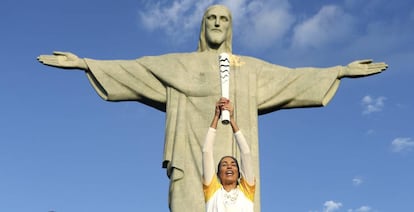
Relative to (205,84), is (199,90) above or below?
below

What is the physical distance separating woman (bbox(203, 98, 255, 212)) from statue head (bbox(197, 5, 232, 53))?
20.2ft

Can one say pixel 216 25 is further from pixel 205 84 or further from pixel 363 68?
pixel 363 68

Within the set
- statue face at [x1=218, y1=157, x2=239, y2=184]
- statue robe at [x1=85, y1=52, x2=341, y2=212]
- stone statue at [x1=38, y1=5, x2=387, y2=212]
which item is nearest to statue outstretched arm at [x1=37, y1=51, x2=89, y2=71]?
stone statue at [x1=38, y1=5, x2=387, y2=212]

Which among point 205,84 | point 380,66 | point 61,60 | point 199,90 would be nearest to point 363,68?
point 380,66

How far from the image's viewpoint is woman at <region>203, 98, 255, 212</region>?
20.7ft

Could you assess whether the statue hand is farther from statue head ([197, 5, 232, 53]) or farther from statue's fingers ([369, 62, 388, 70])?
statue head ([197, 5, 232, 53])

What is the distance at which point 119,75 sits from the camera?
12.3 meters

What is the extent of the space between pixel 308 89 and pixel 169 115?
2500mm

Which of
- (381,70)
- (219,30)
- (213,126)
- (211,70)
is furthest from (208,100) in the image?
(213,126)

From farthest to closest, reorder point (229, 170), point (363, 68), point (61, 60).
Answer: point (363, 68) < point (61, 60) < point (229, 170)

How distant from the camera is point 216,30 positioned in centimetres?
1251

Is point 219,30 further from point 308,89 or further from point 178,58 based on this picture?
point 308,89

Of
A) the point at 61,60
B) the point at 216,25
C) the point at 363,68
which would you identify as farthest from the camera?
the point at 216,25

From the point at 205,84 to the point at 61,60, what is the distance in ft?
8.16
